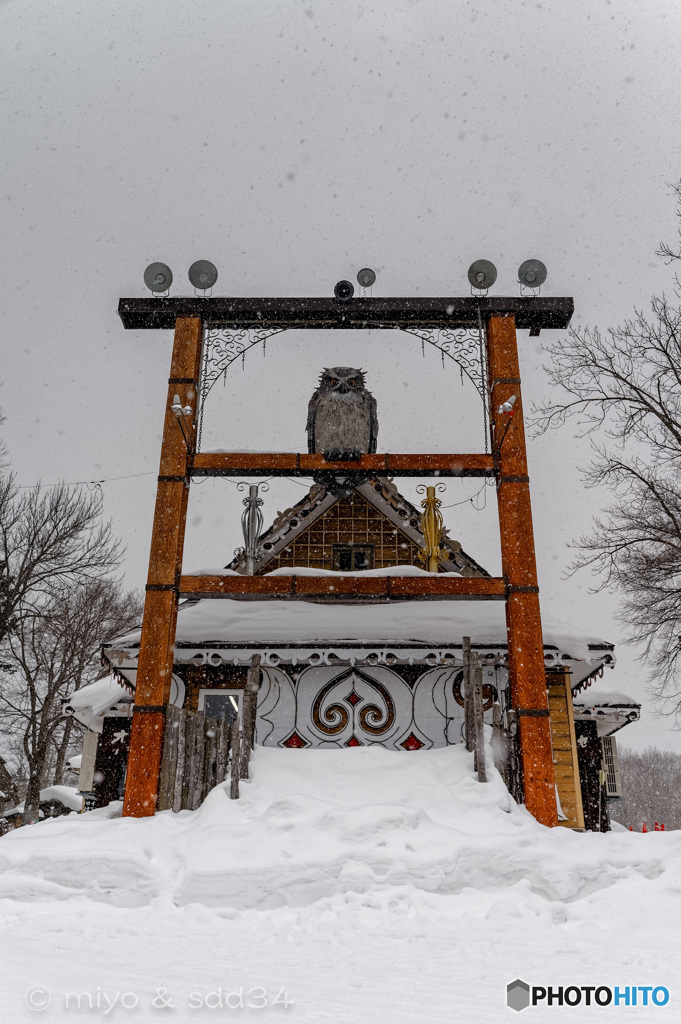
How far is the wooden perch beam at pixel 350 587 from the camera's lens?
376 inches

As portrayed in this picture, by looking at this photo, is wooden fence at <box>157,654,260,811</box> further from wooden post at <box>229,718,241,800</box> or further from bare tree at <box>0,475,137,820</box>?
bare tree at <box>0,475,137,820</box>

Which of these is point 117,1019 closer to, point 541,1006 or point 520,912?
point 541,1006

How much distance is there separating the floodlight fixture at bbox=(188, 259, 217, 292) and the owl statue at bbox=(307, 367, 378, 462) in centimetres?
210

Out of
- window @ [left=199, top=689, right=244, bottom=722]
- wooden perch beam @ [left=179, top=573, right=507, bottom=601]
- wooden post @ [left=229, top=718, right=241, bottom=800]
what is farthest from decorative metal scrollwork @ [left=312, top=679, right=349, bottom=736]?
wooden post @ [left=229, top=718, right=241, bottom=800]

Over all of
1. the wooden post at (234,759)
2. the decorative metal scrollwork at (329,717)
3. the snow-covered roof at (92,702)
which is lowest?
the wooden post at (234,759)

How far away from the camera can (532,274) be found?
1101cm

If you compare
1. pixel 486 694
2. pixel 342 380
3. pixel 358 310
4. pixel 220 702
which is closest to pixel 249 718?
pixel 220 702

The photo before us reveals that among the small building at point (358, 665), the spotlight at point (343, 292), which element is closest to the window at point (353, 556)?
the small building at point (358, 665)

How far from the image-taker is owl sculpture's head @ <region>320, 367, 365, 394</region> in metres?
11.3

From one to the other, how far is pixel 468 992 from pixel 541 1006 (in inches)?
13.9

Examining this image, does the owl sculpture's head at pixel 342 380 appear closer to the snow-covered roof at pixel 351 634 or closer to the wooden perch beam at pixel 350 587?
the snow-covered roof at pixel 351 634

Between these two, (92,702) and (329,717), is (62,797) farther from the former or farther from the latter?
(329,717)

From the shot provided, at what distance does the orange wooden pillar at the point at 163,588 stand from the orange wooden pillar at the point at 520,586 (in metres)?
4.05

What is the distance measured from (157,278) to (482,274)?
15.1ft
